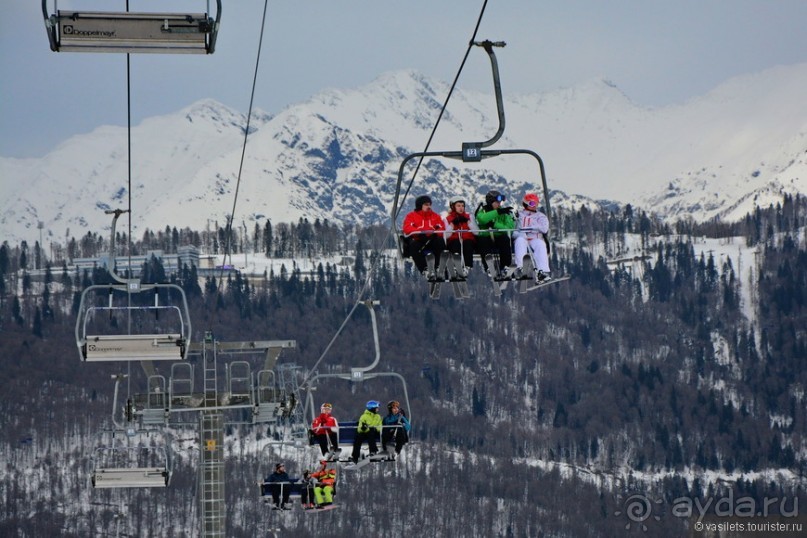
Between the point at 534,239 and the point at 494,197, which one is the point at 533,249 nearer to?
the point at 534,239

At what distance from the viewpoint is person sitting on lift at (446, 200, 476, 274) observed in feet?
95.4

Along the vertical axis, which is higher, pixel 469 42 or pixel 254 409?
pixel 469 42

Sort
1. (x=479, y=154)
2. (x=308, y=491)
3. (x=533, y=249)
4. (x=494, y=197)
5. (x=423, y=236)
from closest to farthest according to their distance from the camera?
1. (x=479, y=154)
2. (x=533, y=249)
3. (x=423, y=236)
4. (x=494, y=197)
5. (x=308, y=491)

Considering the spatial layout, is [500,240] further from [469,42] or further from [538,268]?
[469,42]

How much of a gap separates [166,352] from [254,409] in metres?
11.8

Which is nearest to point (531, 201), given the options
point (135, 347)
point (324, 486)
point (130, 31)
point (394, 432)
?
point (394, 432)

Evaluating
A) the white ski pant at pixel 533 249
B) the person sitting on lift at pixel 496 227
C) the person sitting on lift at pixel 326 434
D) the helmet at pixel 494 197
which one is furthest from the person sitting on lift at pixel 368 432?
the white ski pant at pixel 533 249

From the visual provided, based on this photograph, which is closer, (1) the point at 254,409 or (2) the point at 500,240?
(2) the point at 500,240

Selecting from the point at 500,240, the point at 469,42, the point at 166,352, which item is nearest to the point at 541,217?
the point at 500,240

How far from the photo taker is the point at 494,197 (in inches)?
1158

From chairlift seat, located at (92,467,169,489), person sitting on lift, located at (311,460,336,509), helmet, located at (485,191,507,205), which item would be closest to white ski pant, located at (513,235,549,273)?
helmet, located at (485,191,507,205)

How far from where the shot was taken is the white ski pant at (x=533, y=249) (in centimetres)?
2856

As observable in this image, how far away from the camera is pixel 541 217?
2914cm

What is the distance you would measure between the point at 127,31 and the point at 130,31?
0.10 ft
